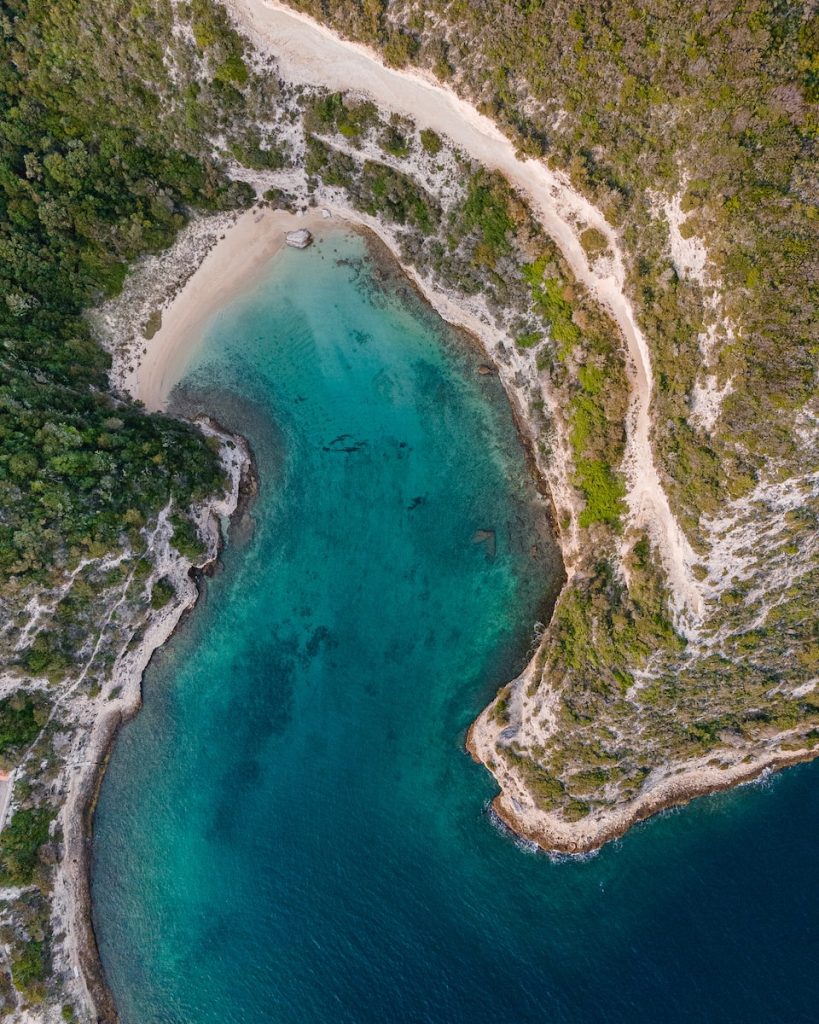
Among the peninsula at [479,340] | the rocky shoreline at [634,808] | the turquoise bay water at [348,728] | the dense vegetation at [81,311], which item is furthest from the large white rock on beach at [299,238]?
the rocky shoreline at [634,808]

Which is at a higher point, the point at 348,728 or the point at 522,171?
the point at 522,171

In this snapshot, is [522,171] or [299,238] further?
[299,238]

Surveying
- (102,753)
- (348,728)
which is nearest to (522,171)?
(348,728)

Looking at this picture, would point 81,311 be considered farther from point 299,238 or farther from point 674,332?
point 674,332

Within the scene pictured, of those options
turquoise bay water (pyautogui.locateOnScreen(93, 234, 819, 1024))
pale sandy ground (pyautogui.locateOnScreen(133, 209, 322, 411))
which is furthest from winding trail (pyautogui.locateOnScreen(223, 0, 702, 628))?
pale sandy ground (pyautogui.locateOnScreen(133, 209, 322, 411))

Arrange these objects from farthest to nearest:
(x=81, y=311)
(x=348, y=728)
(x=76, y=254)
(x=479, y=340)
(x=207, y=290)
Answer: (x=348, y=728), (x=207, y=290), (x=479, y=340), (x=81, y=311), (x=76, y=254)

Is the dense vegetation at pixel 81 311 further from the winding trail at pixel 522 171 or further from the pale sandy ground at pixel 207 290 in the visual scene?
the winding trail at pixel 522 171

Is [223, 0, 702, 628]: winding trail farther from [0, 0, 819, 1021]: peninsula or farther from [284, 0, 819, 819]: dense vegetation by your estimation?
[284, 0, 819, 819]: dense vegetation
